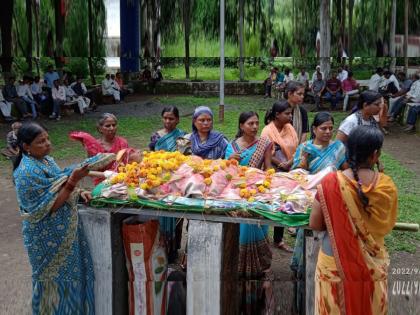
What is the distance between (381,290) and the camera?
9.48 ft

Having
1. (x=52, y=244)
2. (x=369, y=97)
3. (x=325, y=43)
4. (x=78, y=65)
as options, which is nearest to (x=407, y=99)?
(x=325, y=43)

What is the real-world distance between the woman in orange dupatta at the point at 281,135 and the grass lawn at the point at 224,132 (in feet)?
5.33

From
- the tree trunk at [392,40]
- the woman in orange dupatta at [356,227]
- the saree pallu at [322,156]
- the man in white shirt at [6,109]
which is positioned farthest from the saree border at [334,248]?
the tree trunk at [392,40]

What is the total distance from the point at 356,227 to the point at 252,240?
166 centimetres

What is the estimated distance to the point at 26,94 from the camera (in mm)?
15078

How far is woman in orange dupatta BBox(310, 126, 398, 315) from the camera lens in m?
2.72

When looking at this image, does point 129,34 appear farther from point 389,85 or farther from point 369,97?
point 369,97

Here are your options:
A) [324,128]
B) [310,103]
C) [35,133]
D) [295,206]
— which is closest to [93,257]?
[35,133]

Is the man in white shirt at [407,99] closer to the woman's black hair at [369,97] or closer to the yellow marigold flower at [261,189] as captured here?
the woman's black hair at [369,97]

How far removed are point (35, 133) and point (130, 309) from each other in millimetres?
1388

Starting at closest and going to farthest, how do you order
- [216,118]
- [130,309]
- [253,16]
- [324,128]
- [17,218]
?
[130,309] → [324,128] → [17,218] → [216,118] → [253,16]

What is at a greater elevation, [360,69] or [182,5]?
[182,5]

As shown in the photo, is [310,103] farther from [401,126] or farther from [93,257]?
[93,257]

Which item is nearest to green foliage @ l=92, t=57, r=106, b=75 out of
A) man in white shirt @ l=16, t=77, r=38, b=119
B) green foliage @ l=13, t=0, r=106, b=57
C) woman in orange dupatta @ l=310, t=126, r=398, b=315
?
green foliage @ l=13, t=0, r=106, b=57
